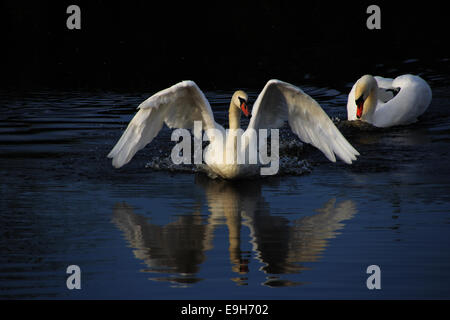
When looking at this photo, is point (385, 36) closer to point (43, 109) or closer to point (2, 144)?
point (43, 109)

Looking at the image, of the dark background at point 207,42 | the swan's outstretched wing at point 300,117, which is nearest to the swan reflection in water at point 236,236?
the swan's outstretched wing at point 300,117

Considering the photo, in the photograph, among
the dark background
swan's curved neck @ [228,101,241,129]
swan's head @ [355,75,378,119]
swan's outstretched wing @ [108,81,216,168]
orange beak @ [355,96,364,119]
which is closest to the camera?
swan's outstretched wing @ [108,81,216,168]

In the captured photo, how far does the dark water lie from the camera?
6.93 m

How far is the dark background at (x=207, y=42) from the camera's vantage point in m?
21.4

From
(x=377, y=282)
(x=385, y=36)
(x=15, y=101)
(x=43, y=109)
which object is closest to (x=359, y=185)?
(x=377, y=282)

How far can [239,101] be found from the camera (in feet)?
36.5

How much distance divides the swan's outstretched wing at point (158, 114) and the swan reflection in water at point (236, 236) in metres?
1.43

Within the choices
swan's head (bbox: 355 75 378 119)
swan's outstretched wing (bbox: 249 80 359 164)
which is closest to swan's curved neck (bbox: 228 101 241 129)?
swan's outstretched wing (bbox: 249 80 359 164)

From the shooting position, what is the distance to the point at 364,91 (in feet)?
49.2

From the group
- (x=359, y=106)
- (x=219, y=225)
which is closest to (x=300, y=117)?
(x=359, y=106)

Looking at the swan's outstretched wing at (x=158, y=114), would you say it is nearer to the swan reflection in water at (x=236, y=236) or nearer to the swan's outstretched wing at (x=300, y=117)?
the swan's outstretched wing at (x=300, y=117)

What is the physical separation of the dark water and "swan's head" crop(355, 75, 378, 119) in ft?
2.38

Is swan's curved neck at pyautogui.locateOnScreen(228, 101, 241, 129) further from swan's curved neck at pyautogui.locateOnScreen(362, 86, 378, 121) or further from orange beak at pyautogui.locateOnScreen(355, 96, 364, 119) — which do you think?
swan's curved neck at pyautogui.locateOnScreen(362, 86, 378, 121)

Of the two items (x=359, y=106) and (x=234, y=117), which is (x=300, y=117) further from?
(x=359, y=106)
